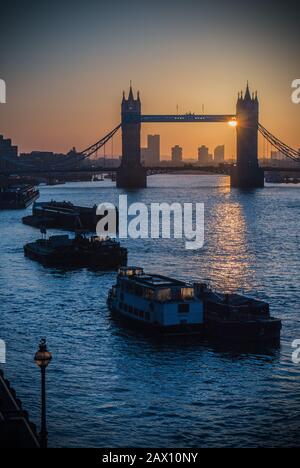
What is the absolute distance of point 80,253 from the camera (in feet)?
163

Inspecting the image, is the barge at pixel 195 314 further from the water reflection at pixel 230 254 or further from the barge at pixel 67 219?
the barge at pixel 67 219

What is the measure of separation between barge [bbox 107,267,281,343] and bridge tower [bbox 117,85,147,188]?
14935 centimetres

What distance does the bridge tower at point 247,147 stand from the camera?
178625mm

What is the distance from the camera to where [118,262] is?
48.2 meters

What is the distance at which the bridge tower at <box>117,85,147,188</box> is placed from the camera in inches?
7136

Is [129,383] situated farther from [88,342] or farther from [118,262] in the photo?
[118,262]

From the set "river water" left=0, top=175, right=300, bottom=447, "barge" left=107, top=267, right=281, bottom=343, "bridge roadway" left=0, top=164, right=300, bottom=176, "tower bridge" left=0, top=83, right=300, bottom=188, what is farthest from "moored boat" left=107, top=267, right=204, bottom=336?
"tower bridge" left=0, top=83, right=300, bottom=188

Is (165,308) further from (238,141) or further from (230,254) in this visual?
(238,141)

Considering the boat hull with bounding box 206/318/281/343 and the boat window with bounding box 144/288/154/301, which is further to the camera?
the boat window with bounding box 144/288/154/301

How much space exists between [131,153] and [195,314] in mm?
166246

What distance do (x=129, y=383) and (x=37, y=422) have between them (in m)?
3.73

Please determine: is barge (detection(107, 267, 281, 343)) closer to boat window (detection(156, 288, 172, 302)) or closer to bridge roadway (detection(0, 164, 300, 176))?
boat window (detection(156, 288, 172, 302))

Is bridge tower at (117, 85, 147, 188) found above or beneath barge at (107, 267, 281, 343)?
above
